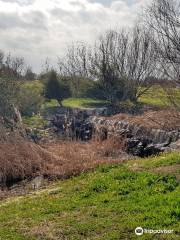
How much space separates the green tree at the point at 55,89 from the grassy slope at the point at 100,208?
2997cm

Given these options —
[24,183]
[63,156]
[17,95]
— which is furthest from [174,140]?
[17,95]

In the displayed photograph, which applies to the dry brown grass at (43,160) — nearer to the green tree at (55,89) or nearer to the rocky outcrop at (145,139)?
the rocky outcrop at (145,139)

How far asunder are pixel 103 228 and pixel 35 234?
3.08 feet

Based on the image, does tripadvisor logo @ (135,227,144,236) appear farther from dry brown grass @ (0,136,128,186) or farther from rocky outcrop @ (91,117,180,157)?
rocky outcrop @ (91,117,180,157)

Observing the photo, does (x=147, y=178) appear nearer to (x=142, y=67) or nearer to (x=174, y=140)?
(x=174, y=140)

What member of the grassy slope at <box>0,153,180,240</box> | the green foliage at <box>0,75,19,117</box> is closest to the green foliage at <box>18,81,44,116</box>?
the green foliage at <box>0,75,19,117</box>

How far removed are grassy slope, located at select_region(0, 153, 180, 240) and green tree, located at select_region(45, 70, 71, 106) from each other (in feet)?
98.3

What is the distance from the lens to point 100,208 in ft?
22.1

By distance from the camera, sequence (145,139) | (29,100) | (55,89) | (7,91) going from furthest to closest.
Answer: (55,89) < (29,100) < (7,91) < (145,139)

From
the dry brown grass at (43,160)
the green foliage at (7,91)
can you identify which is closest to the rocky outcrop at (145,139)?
the dry brown grass at (43,160)

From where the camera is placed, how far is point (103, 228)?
5.80m

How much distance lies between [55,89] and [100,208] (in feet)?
109

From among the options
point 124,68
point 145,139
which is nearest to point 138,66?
point 124,68

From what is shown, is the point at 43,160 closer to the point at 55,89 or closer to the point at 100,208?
the point at 100,208
